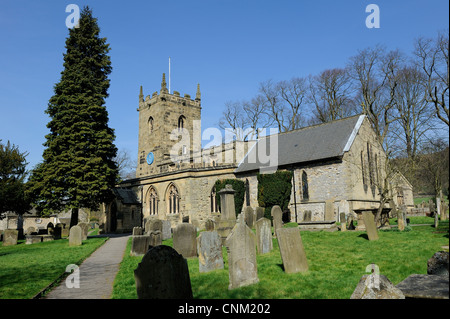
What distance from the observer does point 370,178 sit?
26.0 m

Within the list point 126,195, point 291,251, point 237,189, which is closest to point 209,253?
point 291,251

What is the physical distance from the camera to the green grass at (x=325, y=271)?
20.9ft

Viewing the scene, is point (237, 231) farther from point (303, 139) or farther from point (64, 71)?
point (64, 71)

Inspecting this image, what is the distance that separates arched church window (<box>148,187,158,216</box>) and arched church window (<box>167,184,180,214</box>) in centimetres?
211

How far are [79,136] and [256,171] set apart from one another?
1411 centimetres

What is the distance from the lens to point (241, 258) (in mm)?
7168

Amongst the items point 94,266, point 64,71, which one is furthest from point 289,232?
point 64,71

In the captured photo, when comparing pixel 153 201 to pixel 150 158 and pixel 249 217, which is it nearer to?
pixel 150 158

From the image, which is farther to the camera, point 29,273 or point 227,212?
point 227,212

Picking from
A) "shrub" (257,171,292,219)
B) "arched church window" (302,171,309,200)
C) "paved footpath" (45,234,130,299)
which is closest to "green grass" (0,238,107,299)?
"paved footpath" (45,234,130,299)

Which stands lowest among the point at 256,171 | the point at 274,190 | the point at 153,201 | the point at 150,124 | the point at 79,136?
the point at 153,201

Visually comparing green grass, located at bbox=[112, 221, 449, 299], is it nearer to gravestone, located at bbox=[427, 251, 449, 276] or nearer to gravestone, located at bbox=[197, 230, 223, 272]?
gravestone, located at bbox=[197, 230, 223, 272]

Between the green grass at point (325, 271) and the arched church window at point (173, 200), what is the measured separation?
17.6 metres

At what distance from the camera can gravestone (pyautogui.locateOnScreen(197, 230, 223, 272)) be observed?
905 centimetres
